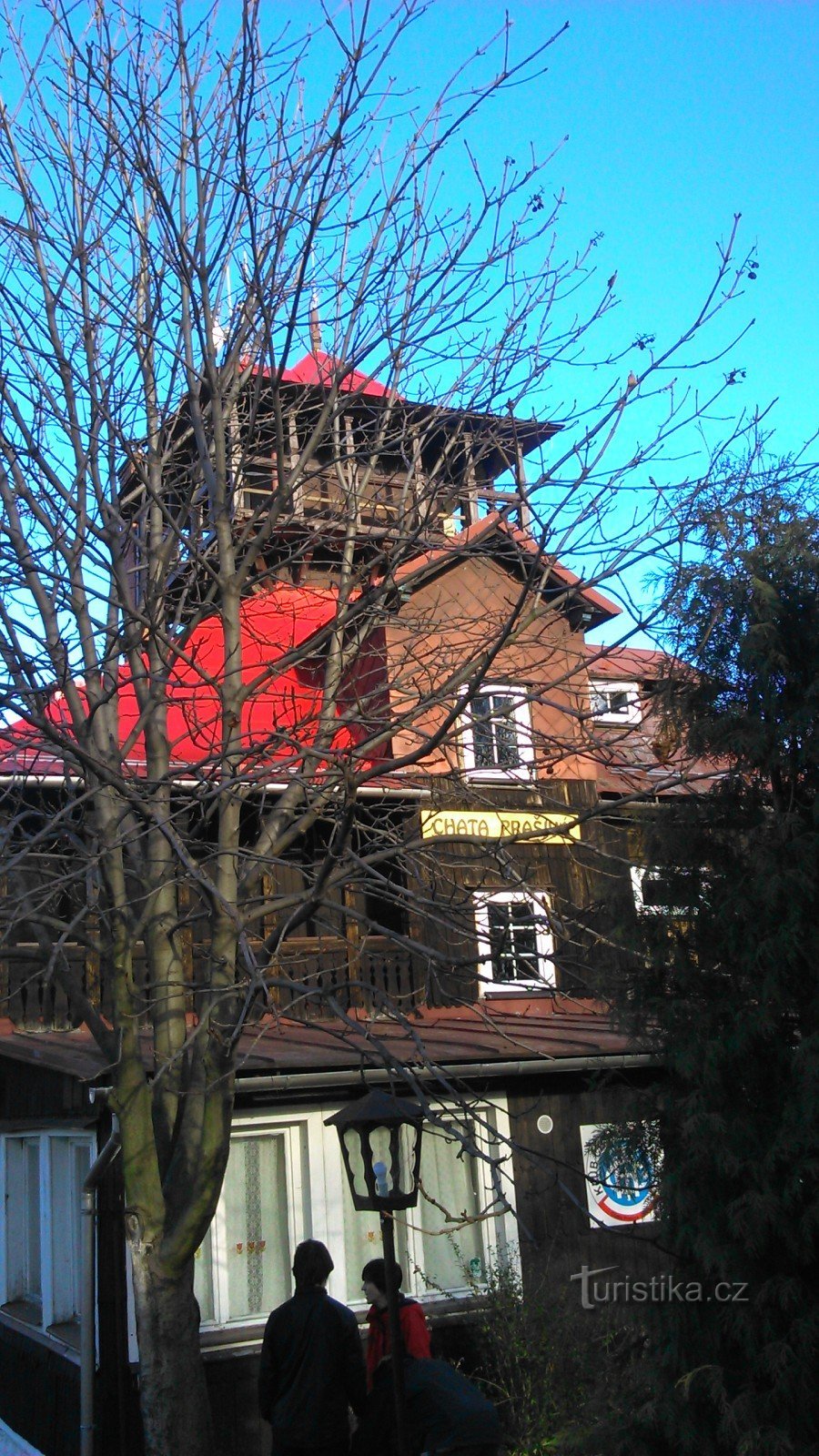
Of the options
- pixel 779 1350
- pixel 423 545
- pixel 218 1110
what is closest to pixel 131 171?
pixel 423 545

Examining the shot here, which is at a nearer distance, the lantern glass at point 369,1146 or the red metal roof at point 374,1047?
the lantern glass at point 369,1146

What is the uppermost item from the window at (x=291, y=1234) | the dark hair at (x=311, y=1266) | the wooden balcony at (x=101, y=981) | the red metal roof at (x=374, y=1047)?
the wooden balcony at (x=101, y=981)

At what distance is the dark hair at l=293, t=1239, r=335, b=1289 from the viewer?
21.9 feet

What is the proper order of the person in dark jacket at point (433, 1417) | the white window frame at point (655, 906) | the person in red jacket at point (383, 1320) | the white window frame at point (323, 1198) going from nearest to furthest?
the person in dark jacket at point (433, 1417), the white window frame at point (655, 906), the person in red jacket at point (383, 1320), the white window frame at point (323, 1198)

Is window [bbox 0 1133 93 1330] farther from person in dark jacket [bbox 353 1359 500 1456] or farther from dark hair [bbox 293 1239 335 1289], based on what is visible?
person in dark jacket [bbox 353 1359 500 1456]

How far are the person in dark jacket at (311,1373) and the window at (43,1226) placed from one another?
3.84 meters

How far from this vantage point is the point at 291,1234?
34.5 ft

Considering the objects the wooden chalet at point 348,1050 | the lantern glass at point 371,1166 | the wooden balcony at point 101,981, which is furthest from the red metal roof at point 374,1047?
the lantern glass at point 371,1166

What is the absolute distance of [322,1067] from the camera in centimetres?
1022

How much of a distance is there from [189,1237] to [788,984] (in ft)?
9.92

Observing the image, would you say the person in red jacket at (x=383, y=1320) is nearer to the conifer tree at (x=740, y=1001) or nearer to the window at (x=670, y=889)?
the conifer tree at (x=740, y=1001)

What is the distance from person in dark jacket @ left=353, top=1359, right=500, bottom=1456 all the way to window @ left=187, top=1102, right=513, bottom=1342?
15.1 ft

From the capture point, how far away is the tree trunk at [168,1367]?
5793 mm

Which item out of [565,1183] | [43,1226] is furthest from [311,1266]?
[565,1183]
